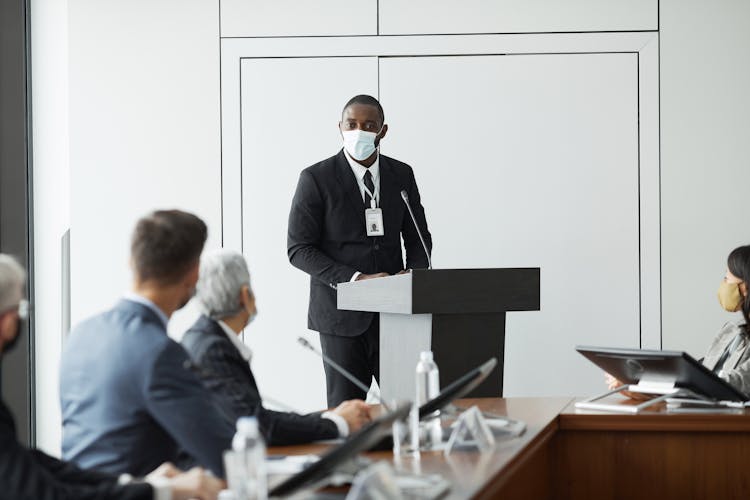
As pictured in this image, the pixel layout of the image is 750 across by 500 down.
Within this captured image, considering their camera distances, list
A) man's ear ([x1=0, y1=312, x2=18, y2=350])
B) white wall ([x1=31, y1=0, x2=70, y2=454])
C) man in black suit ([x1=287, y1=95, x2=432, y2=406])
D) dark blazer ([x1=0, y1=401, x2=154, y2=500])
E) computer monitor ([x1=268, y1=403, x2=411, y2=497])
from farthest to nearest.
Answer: white wall ([x1=31, y1=0, x2=70, y2=454]), man in black suit ([x1=287, y1=95, x2=432, y2=406]), man's ear ([x1=0, y1=312, x2=18, y2=350]), dark blazer ([x1=0, y1=401, x2=154, y2=500]), computer monitor ([x1=268, y1=403, x2=411, y2=497])

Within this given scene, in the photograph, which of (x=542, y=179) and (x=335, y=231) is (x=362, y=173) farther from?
(x=542, y=179)

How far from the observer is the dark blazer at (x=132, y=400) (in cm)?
196

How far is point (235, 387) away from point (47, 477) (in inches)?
30.0

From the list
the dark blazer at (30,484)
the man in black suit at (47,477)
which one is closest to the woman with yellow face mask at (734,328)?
the man in black suit at (47,477)

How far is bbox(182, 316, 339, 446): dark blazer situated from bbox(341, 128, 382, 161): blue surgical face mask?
71.3 inches

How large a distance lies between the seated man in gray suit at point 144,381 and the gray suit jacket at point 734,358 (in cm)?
A: 184

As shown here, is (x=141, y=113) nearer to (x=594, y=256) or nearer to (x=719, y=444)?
(x=594, y=256)

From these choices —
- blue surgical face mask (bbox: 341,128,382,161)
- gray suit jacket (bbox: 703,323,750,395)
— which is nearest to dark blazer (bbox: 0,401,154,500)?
gray suit jacket (bbox: 703,323,750,395)

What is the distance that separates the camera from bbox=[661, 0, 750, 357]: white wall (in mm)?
5457

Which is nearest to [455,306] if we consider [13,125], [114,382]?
[114,382]

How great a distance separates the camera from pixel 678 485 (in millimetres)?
2842

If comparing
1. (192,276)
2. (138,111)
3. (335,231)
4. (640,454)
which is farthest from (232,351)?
(138,111)

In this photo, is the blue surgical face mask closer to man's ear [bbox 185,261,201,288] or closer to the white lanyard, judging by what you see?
the white lanyard

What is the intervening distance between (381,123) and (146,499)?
269 cm
